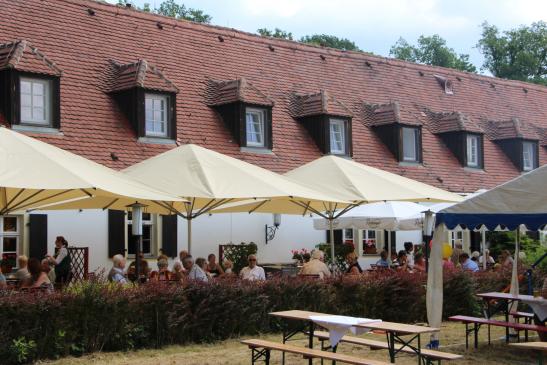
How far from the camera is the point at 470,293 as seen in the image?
55.4 feet

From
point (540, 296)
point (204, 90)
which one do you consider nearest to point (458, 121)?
point (204, 90)

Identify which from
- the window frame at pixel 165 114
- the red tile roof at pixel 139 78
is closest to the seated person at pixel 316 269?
the window frame at pixel 165 114

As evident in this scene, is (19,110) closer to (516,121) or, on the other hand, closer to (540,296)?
(540,296)

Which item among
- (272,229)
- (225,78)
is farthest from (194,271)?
(225,78)

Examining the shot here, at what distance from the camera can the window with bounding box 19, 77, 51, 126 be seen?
19.6 metres

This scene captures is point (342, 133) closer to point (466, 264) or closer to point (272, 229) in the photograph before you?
point (272, 229)

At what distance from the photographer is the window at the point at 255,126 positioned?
78.4 ft

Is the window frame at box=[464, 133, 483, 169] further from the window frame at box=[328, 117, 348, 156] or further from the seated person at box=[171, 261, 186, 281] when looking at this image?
the seated person at box=[171, 261, 186, 281]

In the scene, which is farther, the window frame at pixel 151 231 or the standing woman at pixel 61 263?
the window frame at pixel 151 231

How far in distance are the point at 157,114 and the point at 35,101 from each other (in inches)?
130

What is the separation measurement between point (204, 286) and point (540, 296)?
475 centimetres

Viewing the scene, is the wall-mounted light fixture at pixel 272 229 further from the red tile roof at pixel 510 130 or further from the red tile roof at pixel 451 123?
the red tile roof at pixel 510 130

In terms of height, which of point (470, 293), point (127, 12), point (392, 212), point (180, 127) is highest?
point (127, 12)

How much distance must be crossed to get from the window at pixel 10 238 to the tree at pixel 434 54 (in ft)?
146
